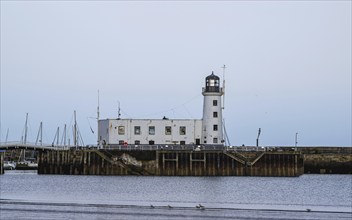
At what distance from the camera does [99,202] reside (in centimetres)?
7056

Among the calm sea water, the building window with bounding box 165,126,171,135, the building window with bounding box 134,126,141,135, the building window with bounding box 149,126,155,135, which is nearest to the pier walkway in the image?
the calm sea water

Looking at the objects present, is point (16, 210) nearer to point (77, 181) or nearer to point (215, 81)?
point (77, 181)

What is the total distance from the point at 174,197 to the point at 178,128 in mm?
31688

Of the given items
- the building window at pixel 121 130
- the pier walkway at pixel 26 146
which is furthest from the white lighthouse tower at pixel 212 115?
the pier walkway at pixel 26 146

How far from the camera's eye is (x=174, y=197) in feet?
253

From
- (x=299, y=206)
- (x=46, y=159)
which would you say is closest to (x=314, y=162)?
(x=46, y=159)

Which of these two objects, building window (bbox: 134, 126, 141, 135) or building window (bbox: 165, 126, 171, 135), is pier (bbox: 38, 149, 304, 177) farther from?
building window (bbox: 134, 126, 141, 135)

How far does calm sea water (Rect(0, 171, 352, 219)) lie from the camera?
6131 cm

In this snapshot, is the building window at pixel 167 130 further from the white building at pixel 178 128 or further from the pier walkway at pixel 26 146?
the pier walkway at pixel 26 146

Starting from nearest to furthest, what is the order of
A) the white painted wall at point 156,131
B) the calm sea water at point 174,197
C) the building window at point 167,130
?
Result: the calm sea water at point 174,197
the white painted wall at point 156,131
the building window at point 167,130

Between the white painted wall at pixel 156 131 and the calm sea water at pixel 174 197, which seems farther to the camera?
the white painted wall at pixel 156 131

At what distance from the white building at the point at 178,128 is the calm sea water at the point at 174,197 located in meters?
7.01

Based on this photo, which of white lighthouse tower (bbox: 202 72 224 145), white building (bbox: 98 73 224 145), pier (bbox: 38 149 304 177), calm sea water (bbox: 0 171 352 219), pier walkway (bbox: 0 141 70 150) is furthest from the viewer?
pier walkway (bbox: 0 141 70 150)

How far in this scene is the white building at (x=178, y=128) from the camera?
107188 mm
